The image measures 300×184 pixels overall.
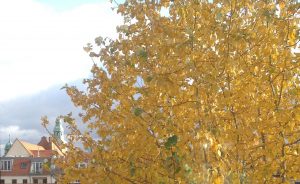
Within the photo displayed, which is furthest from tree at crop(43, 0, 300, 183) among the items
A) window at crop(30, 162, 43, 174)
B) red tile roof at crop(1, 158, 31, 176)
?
red tile roof at crop(1, 158, 31, 176)

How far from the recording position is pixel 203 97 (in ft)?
22.1

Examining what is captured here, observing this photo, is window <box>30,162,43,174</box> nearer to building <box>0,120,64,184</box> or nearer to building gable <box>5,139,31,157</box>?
building <box>0,120,64,184</box>

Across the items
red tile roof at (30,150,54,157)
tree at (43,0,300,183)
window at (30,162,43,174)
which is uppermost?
red tile roof at (30,150,54,157)

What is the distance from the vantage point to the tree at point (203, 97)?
659 centimetres

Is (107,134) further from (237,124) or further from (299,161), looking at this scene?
(299,161)

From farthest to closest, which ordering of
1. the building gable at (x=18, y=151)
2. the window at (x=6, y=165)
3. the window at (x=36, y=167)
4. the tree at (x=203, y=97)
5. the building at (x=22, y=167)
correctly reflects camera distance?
the building gable at (x=18, y=151), the window at (x=6, y=165), the window at (x=36, y=167), the building at (x=22, y=167), the tree at (x=203, y=97)

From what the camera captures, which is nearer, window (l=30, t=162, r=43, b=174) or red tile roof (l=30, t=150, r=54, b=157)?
window (l=30, t=162, r=43, b=174)

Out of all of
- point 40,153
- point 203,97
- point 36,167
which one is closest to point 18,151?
point 40,153

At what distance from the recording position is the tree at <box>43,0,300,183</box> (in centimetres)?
659

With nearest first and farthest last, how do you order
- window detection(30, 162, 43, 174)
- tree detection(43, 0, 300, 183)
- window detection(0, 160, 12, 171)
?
tree detection(43, 0, 300, 183), window detection(30, 162, 43, 174), window detection(0, 160, 12, 171)

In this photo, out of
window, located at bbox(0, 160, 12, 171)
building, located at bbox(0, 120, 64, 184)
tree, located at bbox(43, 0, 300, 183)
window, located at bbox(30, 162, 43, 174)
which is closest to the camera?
tree, located at bbox(43, 0, 300, 183)

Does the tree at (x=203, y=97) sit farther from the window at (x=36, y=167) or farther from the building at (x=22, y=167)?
the window at (x=36, y=167)

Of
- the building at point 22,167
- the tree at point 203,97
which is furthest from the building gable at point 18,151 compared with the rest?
the tree at point 203,97

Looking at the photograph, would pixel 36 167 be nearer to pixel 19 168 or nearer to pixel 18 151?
pixel 19 168
